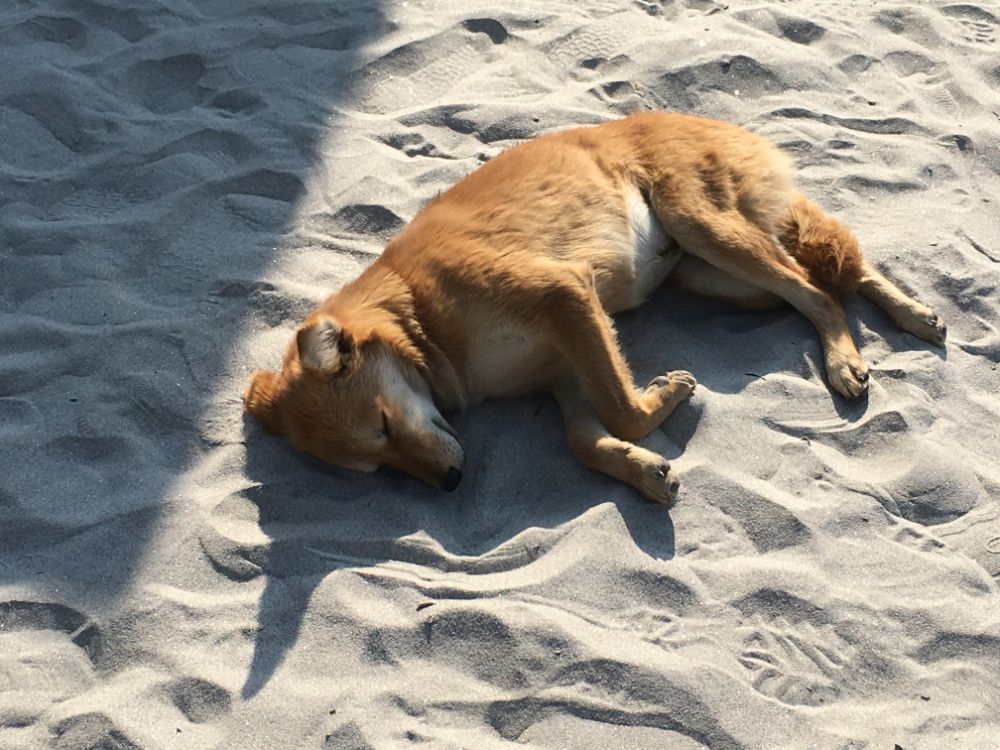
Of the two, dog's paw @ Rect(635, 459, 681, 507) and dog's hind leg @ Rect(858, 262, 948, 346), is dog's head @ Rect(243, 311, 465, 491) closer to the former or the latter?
dog's paw @ Rect(635, 459, 681, 507)

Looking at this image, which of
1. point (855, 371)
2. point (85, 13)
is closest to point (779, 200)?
point (855, 371)

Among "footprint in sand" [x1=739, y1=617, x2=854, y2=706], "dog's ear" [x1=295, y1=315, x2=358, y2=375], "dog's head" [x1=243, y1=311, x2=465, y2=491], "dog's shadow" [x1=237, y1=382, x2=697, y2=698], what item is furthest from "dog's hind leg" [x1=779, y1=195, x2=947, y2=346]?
"dog's ear" [x1=295, y1=315, x2=358, y2=375]

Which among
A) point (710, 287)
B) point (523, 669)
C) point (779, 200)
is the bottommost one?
point (523, 669)

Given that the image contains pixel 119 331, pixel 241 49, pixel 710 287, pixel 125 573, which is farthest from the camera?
pixel 241 49

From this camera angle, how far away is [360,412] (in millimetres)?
3818

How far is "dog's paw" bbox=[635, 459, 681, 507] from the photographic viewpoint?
3.72 m

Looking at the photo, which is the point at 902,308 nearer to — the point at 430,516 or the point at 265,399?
the point at 430,516

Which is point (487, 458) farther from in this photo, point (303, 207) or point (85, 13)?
point (85, 13)

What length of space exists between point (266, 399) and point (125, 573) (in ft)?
2.67

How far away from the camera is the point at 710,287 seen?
4594mm

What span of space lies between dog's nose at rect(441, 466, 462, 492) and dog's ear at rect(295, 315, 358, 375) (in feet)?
1.71

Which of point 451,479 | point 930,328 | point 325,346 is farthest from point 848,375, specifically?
point 325,346

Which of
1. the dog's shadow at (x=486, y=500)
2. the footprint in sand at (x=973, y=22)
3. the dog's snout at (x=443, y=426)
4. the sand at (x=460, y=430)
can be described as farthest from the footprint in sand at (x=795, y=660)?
the footprint in sand at (x=973, y=22)

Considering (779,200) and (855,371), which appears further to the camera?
(779,200)
